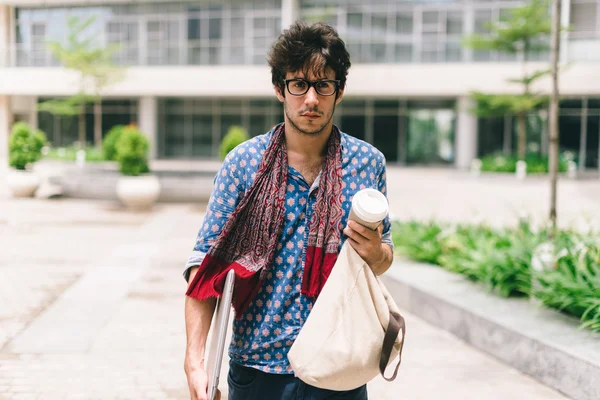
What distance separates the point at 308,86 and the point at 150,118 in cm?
3809

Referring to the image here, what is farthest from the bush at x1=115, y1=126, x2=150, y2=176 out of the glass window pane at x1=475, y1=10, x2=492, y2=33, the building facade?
the glass window pane at x1=475, y1=10, x2=492, y2=33

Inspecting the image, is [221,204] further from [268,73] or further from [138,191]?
[268,73]

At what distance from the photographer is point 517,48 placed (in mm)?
31719

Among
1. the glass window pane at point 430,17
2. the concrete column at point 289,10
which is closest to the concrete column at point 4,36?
the concrete column at point 289,10

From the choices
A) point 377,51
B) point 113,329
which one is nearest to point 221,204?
point 113,329

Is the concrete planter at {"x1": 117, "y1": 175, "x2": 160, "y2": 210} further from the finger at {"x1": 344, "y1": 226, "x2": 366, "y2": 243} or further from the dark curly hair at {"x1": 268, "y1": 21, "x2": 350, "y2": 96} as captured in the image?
the finger at {"x1": 344, "y1": 226, "x2": 366, "y2": 243}

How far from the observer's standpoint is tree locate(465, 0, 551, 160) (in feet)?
95.1

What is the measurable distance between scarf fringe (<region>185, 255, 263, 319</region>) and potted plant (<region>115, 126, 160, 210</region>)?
15.0 m

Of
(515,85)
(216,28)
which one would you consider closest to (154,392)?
(515,85)

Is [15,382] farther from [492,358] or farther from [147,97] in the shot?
[147,97]

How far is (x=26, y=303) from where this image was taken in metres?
7.50

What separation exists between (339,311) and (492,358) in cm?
379

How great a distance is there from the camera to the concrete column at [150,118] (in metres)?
39.3

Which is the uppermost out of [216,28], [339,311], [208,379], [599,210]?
[216,28]
